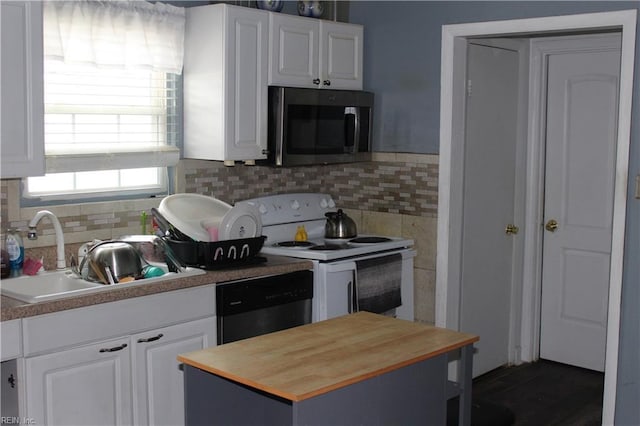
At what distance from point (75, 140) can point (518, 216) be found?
291cm

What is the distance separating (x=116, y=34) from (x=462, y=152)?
6.74 feet

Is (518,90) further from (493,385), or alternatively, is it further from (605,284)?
(493,385)

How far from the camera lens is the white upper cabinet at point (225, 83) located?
4.22 meters

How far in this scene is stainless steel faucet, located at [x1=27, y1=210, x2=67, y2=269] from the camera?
3693mm

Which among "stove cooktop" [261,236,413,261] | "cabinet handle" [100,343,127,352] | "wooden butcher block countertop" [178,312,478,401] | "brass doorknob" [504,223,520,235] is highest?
"brass doorknob" [504,223,520,235]

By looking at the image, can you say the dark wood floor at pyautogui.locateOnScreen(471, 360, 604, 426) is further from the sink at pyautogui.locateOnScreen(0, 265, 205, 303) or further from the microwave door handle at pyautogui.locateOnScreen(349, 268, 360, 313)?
the sink at pyautogui.locateOnScreen(0, 265, 205, 303)

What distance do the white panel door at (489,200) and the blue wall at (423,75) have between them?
254mm

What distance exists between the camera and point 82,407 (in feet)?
11.1

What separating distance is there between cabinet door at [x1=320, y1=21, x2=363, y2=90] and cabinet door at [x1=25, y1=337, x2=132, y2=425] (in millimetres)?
2058

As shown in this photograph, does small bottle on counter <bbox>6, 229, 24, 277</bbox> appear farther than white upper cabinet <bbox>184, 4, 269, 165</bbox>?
No

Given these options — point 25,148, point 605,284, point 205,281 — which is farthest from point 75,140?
point 605,284

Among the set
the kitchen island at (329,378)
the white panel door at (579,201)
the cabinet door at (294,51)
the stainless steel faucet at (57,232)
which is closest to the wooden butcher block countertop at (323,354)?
the kitchen island at (329,378)

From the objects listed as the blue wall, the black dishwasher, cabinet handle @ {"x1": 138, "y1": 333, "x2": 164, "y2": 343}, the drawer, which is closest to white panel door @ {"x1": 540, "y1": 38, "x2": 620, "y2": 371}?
the blue wall

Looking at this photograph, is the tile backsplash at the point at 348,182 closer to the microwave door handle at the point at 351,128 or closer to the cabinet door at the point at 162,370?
the microwave door handle at the point at 351,128
